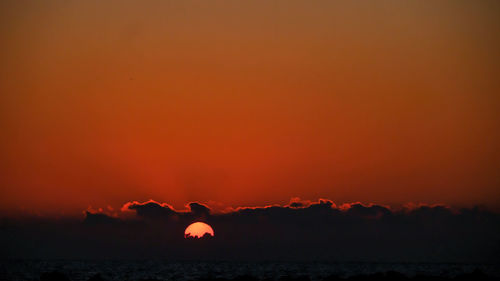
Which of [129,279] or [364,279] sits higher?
[129,279]

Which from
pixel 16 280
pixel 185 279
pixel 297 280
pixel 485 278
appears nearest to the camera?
pixel 485 278

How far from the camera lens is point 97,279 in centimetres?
5938

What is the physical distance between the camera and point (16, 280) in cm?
7450

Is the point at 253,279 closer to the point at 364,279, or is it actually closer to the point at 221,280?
the point at 221,280

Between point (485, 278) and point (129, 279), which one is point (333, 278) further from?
point (129, 279)

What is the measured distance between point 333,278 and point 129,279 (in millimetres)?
28916

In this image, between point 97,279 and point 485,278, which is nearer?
point 485,278

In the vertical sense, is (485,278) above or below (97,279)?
below

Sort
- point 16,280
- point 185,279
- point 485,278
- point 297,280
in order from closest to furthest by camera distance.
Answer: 1. point 485,278
2. point 297,280
3. point 16,280
4. point 185,279

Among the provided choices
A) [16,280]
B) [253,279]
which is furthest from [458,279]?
[16,280]

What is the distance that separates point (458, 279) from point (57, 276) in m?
33.1

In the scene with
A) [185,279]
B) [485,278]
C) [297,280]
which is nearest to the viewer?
[485,278]

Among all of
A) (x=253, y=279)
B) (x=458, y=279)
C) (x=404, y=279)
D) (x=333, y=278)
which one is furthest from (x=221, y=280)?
(x=458, y=279)

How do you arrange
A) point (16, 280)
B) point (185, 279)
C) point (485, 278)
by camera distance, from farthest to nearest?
point (185, 279)
point (16, 280)
point (485, 278)
